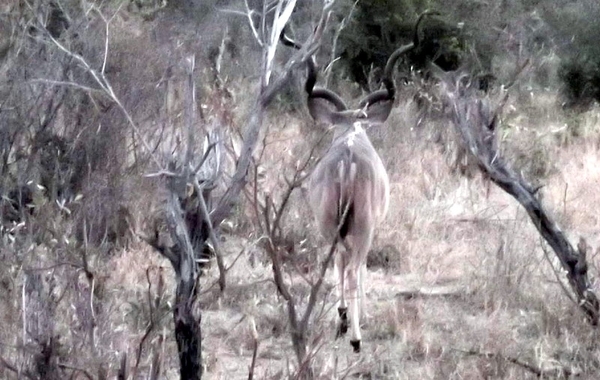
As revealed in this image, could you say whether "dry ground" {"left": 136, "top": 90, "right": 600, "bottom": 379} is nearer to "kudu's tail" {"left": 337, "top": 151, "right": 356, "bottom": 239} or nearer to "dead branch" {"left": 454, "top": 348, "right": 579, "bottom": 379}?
"dead branch" {"left": 454, "top": 348, "right": 579, "bottom": 379}

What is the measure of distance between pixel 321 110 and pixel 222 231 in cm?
144

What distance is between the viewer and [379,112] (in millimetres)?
8227

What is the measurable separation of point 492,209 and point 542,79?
28.7 ft

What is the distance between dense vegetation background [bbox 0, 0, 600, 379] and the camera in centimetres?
572

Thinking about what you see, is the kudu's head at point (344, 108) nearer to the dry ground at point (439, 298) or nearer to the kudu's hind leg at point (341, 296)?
the dry ground at point (439, 298)

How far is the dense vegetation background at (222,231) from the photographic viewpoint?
5719 mm

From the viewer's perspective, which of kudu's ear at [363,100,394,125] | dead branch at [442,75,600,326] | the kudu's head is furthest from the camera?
kudu's ear at [363,100,394,125]

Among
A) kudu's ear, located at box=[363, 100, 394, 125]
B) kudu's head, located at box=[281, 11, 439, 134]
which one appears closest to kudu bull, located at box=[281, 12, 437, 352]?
kudu's head, located at box=[281, 11, 439, 134]

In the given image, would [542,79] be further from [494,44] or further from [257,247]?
[257,247]

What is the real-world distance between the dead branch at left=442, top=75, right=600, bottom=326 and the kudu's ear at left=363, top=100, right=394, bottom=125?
Answer: 1.55 ft

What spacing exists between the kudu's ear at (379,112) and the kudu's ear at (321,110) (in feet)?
0.85

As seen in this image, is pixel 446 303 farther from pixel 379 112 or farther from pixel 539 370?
pixel 539 370

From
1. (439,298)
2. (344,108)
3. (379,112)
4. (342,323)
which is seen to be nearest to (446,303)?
(439,298)

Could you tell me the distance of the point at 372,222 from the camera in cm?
722
